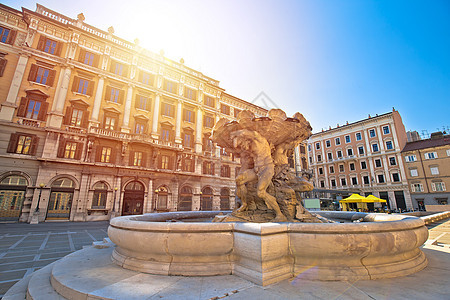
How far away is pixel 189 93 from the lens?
26.1 meters

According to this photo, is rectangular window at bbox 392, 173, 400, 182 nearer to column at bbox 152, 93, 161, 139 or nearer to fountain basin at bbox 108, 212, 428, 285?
column at bbox 152, 93, 161, 139

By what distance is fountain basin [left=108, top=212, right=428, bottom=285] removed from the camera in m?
2.76

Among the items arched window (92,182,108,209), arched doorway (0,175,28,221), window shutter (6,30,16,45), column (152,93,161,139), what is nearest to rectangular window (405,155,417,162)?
column (152,93,161,139)

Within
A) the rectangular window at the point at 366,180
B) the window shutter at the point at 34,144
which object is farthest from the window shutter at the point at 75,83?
the rectangular window at the point at 366,180

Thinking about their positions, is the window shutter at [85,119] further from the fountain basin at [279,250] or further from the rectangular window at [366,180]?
the rectangular window at [366,180]

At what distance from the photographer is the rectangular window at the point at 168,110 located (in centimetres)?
2355

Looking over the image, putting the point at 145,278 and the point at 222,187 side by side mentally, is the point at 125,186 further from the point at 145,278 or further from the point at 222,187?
the point at 145,278

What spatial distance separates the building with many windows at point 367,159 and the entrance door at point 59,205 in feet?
108

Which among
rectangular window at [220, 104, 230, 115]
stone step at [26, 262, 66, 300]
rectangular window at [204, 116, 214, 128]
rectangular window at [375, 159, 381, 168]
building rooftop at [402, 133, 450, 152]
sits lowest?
stone step at [26, 262, 66, 300]

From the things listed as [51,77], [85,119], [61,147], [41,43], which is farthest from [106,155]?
[41,43]

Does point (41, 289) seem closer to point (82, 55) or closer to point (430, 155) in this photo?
point (82, 55)

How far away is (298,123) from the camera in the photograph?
5.32 m

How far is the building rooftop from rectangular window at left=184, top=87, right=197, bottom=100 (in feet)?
111

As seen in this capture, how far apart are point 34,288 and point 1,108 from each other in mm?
20445
